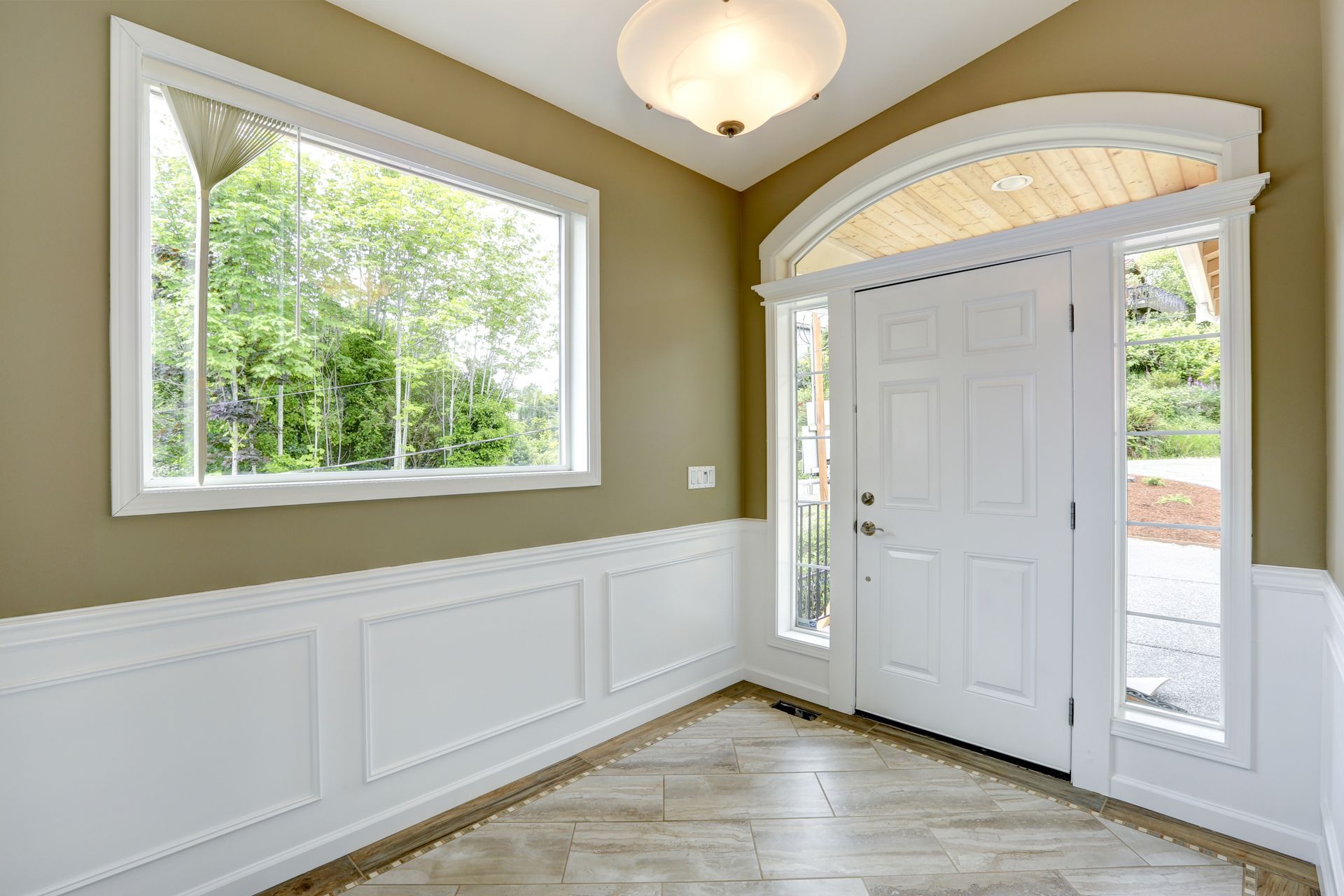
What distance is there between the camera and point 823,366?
126 inches

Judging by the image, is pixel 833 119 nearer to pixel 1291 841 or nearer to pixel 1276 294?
pixel 1276 294

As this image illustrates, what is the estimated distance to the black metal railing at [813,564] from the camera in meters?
3.21

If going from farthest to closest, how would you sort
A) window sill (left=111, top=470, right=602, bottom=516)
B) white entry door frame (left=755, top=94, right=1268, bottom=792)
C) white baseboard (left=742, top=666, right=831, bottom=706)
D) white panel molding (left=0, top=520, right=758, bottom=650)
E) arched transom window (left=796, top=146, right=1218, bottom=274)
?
1. white baseboard (left=742, top=666, right=831, bottom=706)
2. arched transom window (left=796, top=146, right=1218, bottom=274)
3. white entry door frame (left=755, top=94, right=1268, bottom=792)
4. window sill (left=111, top=470, right=602, bottom=516)
5. white panel molding (left=0, top=520, right=758, bottom=650)

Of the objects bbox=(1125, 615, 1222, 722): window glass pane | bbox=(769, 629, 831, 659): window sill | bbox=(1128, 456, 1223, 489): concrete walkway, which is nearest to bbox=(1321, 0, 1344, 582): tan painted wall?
bbox=(1128, 456, 1223, 489): concrete walkway

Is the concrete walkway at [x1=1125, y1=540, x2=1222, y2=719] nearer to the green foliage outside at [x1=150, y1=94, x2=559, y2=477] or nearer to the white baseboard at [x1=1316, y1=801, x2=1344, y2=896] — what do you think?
the white baseboard at [x1=1316, y1=801, x2=1344, y2=896]

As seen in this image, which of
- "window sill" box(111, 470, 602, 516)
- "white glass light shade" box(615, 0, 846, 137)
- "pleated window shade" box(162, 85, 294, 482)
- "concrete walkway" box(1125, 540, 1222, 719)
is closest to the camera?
"white glass light shade" box(615, 0, 846, 137)

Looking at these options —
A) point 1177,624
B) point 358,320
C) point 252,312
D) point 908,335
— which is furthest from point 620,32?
point 1177,624

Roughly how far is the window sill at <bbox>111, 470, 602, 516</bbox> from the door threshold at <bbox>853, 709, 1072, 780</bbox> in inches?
70.3

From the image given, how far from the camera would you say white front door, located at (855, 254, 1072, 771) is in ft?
7.99

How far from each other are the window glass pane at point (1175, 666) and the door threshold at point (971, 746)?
41cm

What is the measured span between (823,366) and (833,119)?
1.15 metres

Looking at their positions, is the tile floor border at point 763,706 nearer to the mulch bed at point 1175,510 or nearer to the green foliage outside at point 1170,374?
the mulch bed at point 1175,510

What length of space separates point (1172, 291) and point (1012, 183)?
0.74 meters

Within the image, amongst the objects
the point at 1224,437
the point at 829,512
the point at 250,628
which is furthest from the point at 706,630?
the point at 1224,437
